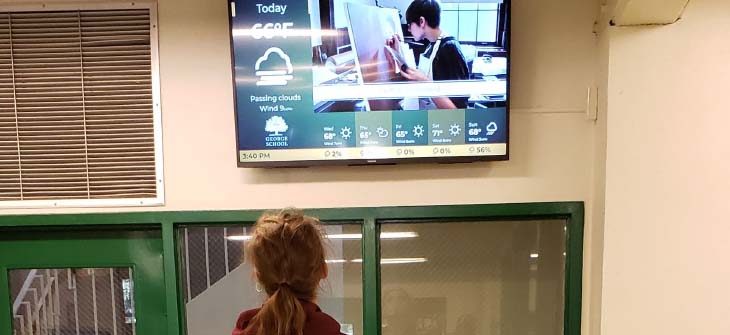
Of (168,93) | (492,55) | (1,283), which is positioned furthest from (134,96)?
(492,55)

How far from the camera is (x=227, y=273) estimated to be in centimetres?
265

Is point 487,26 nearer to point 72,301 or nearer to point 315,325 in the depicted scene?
point 315,325

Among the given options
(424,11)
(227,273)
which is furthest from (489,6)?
(227,273)

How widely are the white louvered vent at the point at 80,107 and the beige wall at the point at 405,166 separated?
0.08 m

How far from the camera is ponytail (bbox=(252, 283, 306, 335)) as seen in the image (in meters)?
1.42

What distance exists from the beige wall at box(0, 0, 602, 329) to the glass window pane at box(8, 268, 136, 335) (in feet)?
1.22

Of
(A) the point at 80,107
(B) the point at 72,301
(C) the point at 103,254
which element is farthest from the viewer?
(B) the point at 72,301

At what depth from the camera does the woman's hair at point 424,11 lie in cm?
229

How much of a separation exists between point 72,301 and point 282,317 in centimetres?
173

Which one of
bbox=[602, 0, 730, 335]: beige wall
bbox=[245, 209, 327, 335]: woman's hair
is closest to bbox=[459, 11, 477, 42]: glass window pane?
bbox=[602, 0, 730, 335]: beige wall

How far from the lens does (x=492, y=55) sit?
7.60 ft

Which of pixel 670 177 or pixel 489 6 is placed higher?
pixel 489 6

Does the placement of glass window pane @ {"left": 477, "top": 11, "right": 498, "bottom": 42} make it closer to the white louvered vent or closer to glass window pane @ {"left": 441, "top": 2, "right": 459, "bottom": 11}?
glass window pane @ {"left": 441, "top": 2, "right": 459, "bottom": 11}

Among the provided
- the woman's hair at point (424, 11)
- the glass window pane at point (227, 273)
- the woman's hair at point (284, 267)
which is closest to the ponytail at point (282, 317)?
the woman's hair at point (284, 267)
